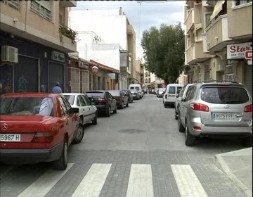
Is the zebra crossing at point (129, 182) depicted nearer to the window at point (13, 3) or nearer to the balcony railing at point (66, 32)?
the window at point (13, 3)

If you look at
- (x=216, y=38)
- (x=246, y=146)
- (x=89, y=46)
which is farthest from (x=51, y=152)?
(x=89, y=46)

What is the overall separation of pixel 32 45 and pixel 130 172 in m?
12.7

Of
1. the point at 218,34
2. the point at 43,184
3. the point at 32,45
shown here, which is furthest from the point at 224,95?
the point at 32,45

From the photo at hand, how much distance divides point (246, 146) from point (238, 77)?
374 inches

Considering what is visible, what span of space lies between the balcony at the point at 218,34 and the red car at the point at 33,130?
35.9 feet

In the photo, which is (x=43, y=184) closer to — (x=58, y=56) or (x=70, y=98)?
(x=70, y=98)

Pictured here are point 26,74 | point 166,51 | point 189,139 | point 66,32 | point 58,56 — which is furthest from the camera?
point 166,51

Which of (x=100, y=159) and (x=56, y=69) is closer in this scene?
(x=100, y=159)

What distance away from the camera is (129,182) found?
24.2 ft

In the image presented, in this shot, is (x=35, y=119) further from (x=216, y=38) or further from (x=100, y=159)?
(x=216, y=38)

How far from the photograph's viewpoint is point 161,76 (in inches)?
2397

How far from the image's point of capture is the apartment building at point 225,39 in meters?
14.7

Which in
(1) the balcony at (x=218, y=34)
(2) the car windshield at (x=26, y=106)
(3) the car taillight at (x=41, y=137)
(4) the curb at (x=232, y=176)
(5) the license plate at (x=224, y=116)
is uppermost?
(1) the balcony at (x=218, y=34)

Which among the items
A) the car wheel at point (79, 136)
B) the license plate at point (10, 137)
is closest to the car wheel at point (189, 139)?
the car wheel at point (79, 136)
